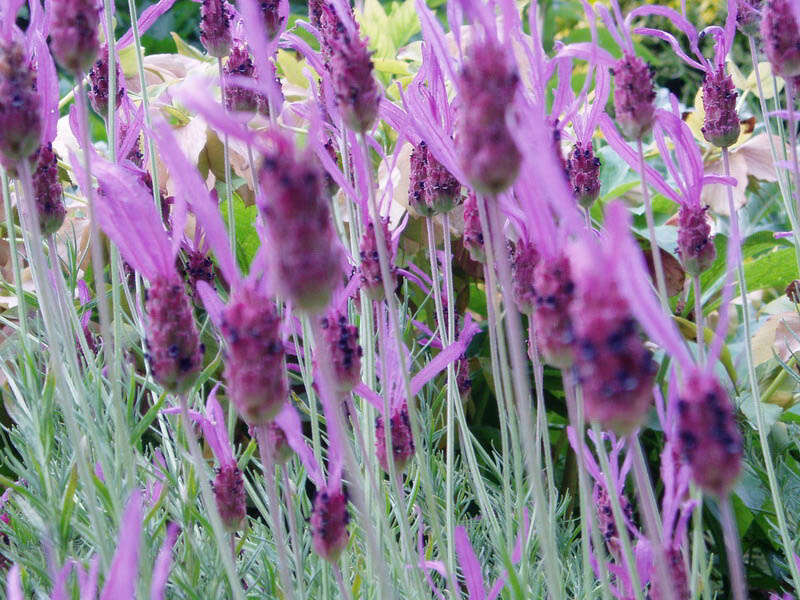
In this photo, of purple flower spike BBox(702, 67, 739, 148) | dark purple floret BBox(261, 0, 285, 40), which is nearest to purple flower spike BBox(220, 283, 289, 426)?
dark purple floret BBox(261, 0, 285, 40)

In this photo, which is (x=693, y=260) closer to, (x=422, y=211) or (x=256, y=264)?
(x=422, y=211)

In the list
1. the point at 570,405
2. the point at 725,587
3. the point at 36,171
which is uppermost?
the point at 36,171

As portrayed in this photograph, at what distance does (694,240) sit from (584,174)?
0.11m

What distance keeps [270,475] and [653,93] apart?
0.35 m

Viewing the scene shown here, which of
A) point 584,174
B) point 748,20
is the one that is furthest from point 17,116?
point 748,20

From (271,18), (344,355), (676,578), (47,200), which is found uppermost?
(271,18)

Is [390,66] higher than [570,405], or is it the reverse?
[390,66]

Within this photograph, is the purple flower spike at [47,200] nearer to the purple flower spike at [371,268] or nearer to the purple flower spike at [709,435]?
the purple flower spike at [371,268]

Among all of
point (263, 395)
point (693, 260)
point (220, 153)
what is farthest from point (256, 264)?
point (220, 153)

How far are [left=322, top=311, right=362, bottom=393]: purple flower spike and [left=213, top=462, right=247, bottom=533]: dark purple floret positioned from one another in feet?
0.38

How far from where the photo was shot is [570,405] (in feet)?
1.46

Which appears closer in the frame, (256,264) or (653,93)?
(256,264)

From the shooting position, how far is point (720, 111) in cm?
75

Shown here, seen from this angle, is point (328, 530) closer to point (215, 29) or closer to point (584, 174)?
point (584, 174)
